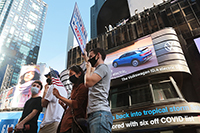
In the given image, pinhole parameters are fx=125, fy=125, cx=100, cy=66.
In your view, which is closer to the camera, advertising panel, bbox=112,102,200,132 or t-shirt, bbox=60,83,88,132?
t-shirt, bbox=60,83,88,132

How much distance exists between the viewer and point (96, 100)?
2084 mm

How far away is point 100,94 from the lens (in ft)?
7.09

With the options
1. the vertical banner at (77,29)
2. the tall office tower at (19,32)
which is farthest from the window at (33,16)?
the vertical banner at (77,29)

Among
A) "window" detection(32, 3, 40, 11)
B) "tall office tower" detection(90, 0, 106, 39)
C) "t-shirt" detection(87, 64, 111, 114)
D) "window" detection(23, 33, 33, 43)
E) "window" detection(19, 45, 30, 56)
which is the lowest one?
"t-shirt" detection(87, 64, 111, 114)

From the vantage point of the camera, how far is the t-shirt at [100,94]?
6.61 feet

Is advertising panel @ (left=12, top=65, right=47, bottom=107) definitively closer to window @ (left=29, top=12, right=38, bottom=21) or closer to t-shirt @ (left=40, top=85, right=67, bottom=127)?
t-shirt @ (left=40, top=85, right=67, bottom=127)

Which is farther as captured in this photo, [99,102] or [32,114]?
[32,114]

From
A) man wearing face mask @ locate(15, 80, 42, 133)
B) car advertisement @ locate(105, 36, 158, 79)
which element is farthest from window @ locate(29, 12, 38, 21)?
man wearing face mask @ locate(15, 80, 42, 133)

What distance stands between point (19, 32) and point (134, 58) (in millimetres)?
101494

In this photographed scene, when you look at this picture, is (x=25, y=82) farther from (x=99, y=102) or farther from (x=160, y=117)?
(x=99, y=102)

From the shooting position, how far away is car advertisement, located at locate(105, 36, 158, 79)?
464 inches

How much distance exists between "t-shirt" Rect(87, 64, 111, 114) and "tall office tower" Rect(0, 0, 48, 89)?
3453 inches

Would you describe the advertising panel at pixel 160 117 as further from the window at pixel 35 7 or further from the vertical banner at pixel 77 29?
the window at pixel 35 7

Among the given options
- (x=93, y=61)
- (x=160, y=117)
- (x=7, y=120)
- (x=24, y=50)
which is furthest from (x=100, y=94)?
(x=24, y=50)
